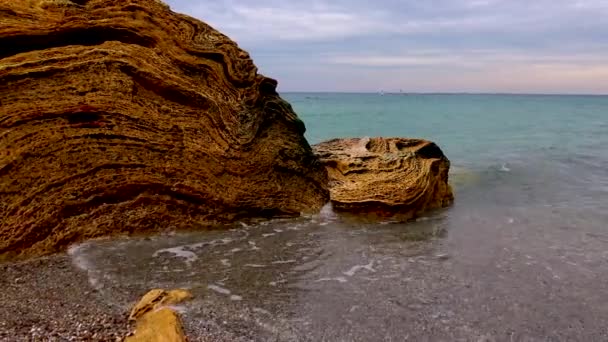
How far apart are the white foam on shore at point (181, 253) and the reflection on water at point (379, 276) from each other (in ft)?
0.05

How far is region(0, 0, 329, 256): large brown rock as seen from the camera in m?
7.76

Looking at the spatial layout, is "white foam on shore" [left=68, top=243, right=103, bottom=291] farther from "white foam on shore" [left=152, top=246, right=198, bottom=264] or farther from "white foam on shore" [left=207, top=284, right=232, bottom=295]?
"white foam on shore" [left=207, top=284, right=232, bottom=295]

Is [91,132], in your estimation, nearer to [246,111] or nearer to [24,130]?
[24,130]

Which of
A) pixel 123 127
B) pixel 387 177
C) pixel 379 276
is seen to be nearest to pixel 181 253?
pixel 123 127

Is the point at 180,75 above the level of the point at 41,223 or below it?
above

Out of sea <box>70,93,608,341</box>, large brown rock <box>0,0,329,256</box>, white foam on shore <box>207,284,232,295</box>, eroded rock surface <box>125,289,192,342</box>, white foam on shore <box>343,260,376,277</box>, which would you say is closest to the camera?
eroded rock surface <box>125,289,192,342</box>

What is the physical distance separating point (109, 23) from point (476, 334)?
748cm

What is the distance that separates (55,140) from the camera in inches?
316

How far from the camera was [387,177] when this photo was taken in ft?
36.9

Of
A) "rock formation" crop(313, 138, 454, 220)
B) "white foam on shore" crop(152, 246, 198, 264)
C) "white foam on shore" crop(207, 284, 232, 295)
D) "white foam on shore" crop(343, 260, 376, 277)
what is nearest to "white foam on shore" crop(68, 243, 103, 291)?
"white foam on shore" crop(152, 246, 198, 264)

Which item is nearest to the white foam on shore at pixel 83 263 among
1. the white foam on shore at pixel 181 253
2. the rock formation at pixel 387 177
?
the white foam on shore at pixel 181 253

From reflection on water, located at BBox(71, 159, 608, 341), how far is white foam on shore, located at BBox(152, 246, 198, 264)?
0.02m

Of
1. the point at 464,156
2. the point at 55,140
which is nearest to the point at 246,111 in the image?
the point at 55,140

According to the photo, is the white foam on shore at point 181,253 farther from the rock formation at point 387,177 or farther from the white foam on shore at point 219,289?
the rock formation at point 387,177
